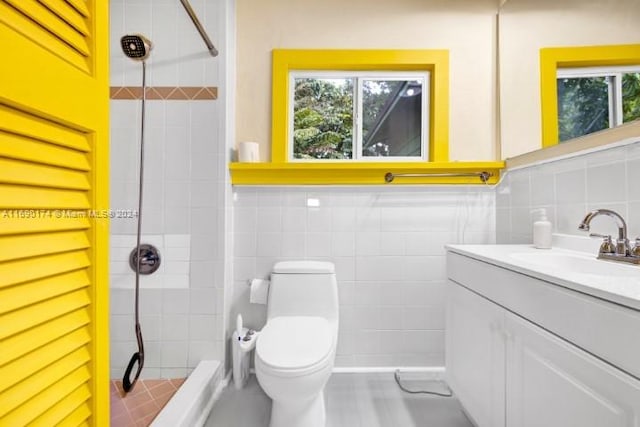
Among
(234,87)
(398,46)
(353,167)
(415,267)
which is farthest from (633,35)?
(234,87)

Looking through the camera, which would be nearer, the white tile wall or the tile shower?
the white tile wall

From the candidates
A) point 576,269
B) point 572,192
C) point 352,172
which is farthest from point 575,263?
point 352,172

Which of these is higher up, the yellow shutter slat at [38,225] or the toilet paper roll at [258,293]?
the yellow shutter slat at [38,225]

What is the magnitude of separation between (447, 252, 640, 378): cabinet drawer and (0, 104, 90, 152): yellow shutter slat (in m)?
1.16

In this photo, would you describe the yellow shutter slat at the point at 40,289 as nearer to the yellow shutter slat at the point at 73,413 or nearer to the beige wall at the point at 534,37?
the yellow shutter slat at the point at 73,413

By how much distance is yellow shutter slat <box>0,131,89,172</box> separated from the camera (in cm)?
43

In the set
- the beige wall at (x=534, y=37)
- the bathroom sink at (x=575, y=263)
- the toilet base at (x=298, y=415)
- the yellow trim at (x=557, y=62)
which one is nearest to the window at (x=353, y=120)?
the beige wall at (x=534, y=37)

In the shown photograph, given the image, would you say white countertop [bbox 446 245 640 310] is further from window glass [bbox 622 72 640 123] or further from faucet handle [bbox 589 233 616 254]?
window glass [bbox 622 72 640 123]

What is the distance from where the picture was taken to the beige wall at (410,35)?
1820 millimetres

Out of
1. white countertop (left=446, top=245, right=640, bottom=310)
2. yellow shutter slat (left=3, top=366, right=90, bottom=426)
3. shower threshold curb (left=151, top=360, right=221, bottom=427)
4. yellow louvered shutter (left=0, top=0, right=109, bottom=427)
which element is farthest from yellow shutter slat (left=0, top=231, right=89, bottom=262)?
white countertop (left=446, top=245, right=640, bottom=310)

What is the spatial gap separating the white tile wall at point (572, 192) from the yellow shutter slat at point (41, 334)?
1.68 metres

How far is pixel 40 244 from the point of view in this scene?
481 millimetres

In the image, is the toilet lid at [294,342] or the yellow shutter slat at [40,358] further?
the toilet lid at [294,342]

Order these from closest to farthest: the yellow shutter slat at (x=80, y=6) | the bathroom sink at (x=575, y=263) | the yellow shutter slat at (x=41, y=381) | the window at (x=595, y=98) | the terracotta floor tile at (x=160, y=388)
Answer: the yellow shutter slat at (x=41, y=381) → the yellow shutter slat at (x=80, y=6) → the bathroom sink at (x=575, y=263) → the window at (x=595, y=98) → the terracotta floor tile at (x=160, y=388)
